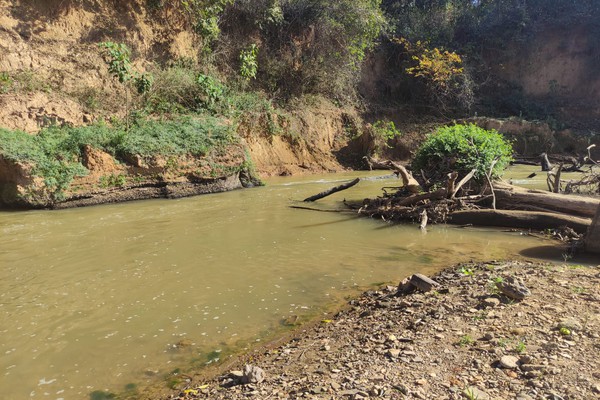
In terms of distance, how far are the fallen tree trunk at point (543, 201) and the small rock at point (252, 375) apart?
7.24m

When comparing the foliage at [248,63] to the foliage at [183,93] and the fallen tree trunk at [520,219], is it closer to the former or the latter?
the foliage at [183,93]

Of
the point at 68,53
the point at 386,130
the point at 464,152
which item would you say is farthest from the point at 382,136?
the point at 68,53

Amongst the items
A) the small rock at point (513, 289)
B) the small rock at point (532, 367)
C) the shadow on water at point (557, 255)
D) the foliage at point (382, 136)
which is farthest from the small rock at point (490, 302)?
the foliage at point (382, 136)

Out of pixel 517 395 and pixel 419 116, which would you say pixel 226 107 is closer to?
pixel 419 116

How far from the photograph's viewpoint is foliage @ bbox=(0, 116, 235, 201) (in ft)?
37.2

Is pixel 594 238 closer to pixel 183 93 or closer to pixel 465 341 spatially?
pixel 465 341

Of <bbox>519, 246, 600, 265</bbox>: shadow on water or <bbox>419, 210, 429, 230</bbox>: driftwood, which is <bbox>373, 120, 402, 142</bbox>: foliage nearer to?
<bbox>419, 210, 429, 230</bbox>: driftwood

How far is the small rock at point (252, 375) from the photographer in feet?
10.0

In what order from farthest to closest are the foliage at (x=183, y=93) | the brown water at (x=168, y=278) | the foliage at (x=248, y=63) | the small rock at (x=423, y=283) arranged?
1. the foliage at (x=248, y=63)
2. the foliage at (x=183, y=93)
3. the small rock at (x=423, y=283)
4. the brown water at (x=168, y=278)

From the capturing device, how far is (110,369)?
3.50 metres

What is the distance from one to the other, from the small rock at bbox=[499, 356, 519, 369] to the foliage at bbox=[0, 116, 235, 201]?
37.7ft

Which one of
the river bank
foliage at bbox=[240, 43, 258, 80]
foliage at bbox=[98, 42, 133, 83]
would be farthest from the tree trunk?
foliage at bbox=[240, 43, 258, 80]

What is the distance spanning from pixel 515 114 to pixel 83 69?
2489 centimetres

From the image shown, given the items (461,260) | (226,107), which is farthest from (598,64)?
(461,260)
